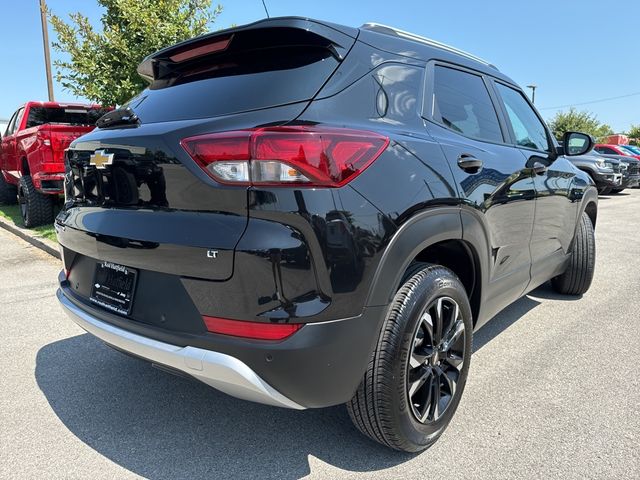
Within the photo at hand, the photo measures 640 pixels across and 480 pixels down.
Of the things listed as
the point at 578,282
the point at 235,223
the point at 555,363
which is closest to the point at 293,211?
the point at 235,223

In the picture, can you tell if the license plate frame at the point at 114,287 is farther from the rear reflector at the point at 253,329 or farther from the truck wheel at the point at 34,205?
the truck wheel at the point at 34,205

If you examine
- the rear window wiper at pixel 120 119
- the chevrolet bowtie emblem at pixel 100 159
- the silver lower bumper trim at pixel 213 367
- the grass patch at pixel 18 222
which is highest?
the rear window wiper at pixel 120 119

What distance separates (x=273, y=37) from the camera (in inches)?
81.1

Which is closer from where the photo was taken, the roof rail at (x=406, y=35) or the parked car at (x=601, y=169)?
the roof rail at (x=406, y=35)

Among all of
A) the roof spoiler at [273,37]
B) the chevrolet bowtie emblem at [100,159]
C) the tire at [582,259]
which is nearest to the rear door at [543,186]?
the tire at [582,259]

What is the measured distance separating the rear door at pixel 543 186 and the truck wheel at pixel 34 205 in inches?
264

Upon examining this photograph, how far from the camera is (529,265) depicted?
3.19 metres

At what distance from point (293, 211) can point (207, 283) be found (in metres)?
0.43

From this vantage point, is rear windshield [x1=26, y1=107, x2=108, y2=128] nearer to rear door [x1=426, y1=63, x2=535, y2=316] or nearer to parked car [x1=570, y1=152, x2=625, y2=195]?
rear door [x1=426, y1=63, x2=535, y2=316]

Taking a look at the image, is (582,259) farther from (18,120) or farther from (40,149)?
(18,120)

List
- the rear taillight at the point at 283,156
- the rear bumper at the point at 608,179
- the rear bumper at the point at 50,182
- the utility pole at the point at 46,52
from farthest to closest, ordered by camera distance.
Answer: the rear bumper at the point at 608,179
the utility pole at the point at 46,52
the rear bumper at the point at 50,182
the rear taillight at the point at 283,156

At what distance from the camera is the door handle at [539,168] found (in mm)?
3166

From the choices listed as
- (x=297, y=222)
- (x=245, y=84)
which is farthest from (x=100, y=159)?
(x=297, y=222)

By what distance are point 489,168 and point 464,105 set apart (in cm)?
39
